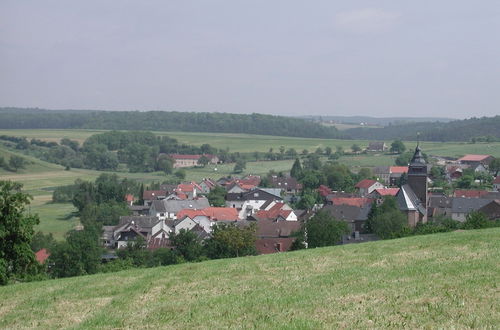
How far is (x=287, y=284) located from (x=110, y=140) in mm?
176565

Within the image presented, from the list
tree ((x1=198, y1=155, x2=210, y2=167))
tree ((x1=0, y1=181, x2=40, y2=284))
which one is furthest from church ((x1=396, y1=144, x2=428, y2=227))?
tree ((x1=198, y1=155, x2=210, y2=167))

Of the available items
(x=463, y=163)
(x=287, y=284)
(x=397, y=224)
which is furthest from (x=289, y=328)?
(x=463, y=163)

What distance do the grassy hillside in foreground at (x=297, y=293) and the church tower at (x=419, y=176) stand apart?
50322 millimetres

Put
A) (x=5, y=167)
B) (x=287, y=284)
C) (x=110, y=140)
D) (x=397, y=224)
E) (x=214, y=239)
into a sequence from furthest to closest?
(x=110, y=140), (x=5, y=167), (x=397, y=224), (x=214, y=239), (x=287, y=284)

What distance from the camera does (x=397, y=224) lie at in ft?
192

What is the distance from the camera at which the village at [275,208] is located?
219ft

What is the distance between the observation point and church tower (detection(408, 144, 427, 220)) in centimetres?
7194

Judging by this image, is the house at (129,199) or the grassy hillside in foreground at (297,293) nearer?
the grassy hillside in foreground at (297,293)

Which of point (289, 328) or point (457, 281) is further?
point (457, 281)

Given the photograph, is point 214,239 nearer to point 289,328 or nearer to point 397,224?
point 397,224

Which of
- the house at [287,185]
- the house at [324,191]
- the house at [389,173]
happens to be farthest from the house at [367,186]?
the house at [287,185]

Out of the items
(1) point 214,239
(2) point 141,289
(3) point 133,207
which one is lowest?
(3) point 133,207

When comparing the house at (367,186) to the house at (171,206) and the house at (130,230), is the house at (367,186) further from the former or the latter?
the house at (130,230)

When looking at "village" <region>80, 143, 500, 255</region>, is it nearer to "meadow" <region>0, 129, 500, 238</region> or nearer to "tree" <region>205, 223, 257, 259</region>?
"tree" <region>205, 223, 257, 259</region>
